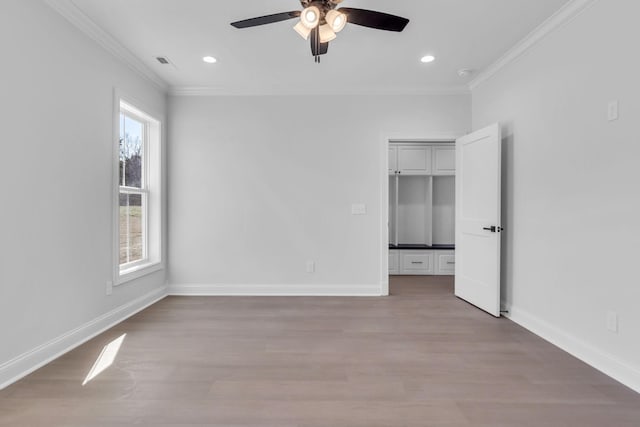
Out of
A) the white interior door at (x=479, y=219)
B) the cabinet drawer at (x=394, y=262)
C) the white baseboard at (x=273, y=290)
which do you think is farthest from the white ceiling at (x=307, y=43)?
the cabinet drawer at (x=394, y=262)

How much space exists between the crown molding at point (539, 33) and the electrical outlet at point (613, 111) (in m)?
0.80

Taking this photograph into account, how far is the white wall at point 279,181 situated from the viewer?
13.3ft

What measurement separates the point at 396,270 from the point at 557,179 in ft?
10.1

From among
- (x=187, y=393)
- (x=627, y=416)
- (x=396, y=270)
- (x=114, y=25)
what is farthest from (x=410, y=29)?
(x=396, y=270)

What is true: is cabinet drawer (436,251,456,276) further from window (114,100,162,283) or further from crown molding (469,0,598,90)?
window (114,100,162,283)

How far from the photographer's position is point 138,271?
3.40 m

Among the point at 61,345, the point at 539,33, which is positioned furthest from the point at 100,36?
the point at 539,33

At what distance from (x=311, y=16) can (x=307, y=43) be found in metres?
1.13

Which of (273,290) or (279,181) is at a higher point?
(279,181)

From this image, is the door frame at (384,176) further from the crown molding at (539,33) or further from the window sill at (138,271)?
the window sill at (138,271)

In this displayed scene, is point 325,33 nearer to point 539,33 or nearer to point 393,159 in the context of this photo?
point 539,33

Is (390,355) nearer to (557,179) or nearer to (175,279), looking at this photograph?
(557,179)

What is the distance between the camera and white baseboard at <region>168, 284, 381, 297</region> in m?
4.06

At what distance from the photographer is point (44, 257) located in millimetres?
2238
